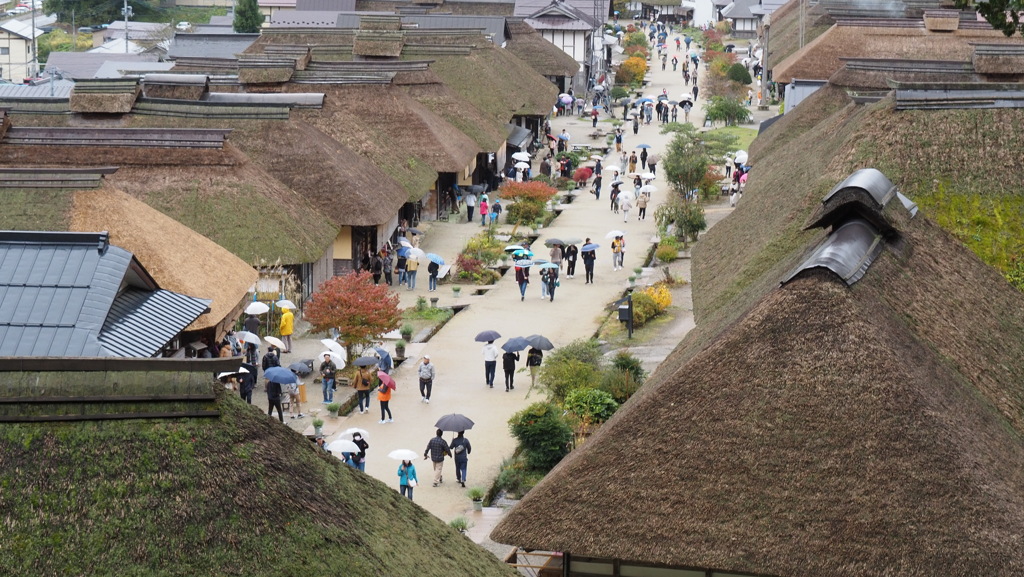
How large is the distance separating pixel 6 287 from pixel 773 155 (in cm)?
2254

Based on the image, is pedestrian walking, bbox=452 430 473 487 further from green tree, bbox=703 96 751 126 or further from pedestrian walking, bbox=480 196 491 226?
green tree, bbox=703 96 751 126

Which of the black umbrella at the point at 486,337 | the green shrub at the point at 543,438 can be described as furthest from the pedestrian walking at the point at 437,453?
the black umbrella at the point at 486,337

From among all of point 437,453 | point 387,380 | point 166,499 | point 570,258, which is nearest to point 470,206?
point 570,258

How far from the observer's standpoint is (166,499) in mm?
11148

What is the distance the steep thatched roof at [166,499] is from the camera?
10.8 m

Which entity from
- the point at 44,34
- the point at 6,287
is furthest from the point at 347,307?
the point at 44,34

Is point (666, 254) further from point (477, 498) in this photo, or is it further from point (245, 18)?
point (245, 18)

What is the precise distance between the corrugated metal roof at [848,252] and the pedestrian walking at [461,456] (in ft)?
27.5

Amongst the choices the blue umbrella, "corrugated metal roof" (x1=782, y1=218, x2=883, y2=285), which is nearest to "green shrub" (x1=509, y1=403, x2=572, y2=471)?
the blue umbrella

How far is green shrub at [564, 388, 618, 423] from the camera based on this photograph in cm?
2667

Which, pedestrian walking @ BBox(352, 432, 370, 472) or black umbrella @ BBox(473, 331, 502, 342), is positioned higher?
pedestrian walking @ BBox(352, 432, 370, 472)

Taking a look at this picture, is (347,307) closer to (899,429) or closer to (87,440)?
(899,429)

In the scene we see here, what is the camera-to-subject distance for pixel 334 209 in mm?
38188

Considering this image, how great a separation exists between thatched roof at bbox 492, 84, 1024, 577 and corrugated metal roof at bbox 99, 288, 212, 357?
5.69 m
